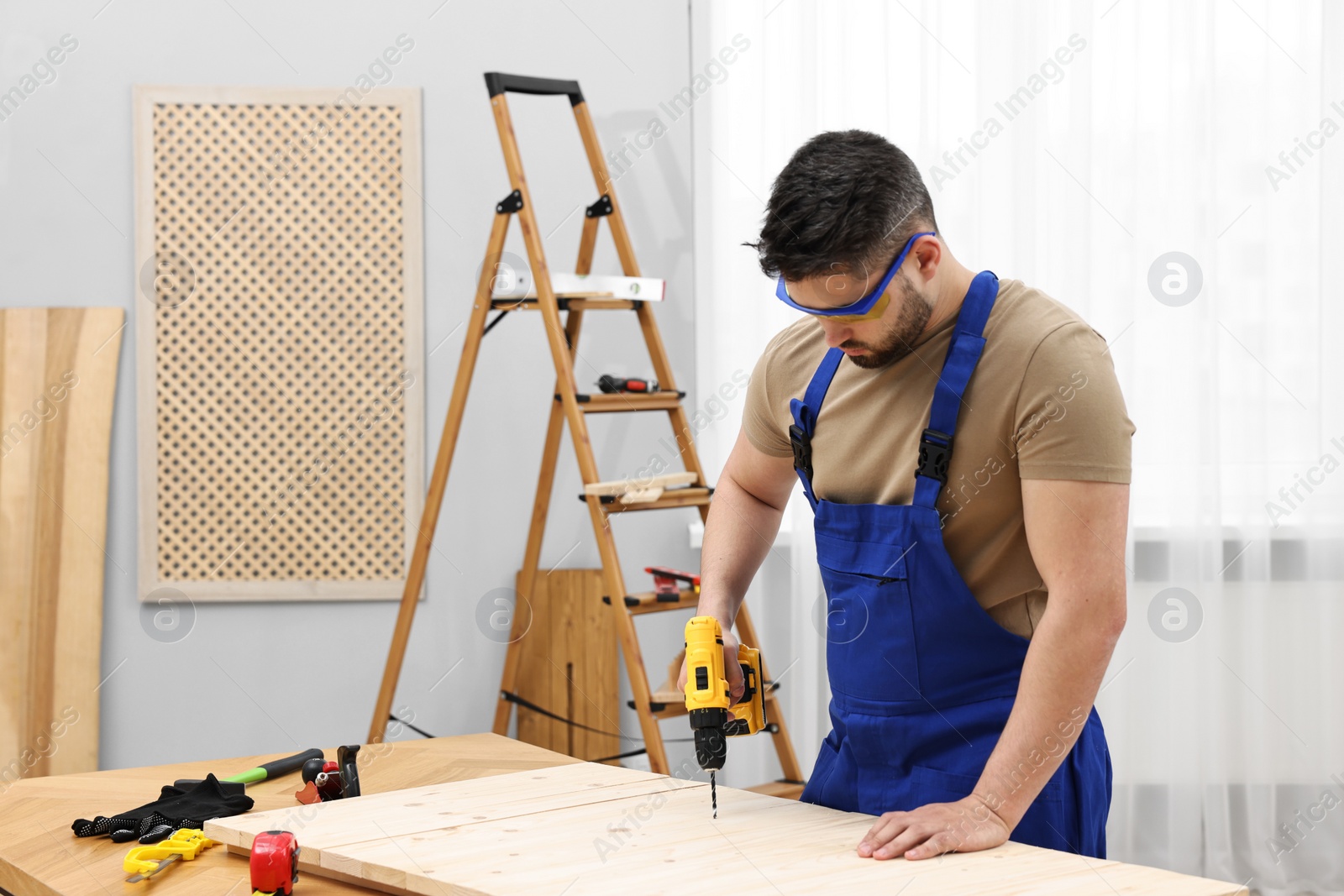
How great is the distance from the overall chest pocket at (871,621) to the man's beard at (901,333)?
0.77 ft

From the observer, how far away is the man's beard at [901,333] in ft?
4.40

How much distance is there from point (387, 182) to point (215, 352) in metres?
0.68

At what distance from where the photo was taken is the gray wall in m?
3.15

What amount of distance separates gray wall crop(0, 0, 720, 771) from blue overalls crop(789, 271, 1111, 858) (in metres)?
1.85

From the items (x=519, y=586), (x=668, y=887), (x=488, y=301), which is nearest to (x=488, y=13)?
(x=488, y=301)

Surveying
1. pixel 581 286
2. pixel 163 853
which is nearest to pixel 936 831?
pixel 163 853

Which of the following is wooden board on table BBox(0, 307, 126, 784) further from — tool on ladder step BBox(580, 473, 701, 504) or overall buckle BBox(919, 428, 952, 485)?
overall buckle BBox(919, 428, 952, 485)

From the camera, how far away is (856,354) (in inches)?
55.9

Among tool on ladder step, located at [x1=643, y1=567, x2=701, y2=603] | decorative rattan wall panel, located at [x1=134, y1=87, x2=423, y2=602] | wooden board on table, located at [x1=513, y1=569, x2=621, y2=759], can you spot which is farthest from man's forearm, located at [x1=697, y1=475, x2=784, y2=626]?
decorative rattan wall panel, located at [x1=134, y1=87, x2=423, y2=602]

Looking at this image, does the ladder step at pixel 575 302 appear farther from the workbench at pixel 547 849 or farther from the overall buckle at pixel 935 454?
the overall buckle at pixel 935 454

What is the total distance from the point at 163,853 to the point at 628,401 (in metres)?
1.66

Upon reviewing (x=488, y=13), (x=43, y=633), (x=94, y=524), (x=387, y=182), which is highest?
(x=488, y=13)

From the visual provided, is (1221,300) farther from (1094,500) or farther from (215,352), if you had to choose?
(215,352)

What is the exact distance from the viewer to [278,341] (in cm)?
319
